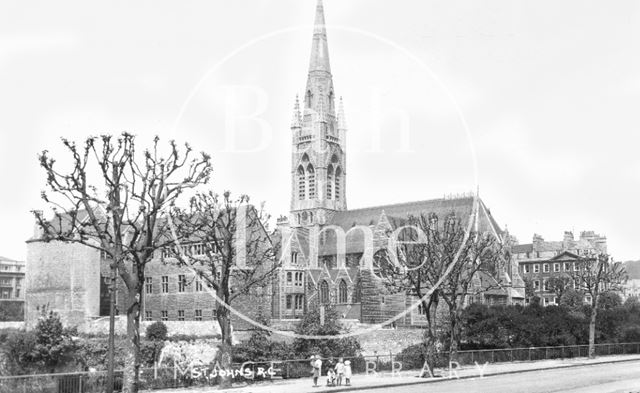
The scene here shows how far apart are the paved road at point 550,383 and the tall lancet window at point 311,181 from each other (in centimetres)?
6910

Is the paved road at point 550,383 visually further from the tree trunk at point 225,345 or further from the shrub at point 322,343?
the shrub at point 322,343

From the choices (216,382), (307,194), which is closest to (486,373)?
(216,382)

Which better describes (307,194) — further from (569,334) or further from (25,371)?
(25,371)

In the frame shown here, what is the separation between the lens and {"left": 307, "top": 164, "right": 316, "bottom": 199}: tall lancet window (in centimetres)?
10528

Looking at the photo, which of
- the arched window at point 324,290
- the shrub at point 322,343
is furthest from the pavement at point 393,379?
the arched window at point 324,290

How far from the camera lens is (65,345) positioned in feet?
123

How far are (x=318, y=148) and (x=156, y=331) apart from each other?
58.1m

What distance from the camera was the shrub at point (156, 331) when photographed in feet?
168

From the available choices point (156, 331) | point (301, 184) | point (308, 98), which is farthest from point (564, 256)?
point (156, 331)

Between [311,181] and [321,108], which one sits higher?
[321,108]

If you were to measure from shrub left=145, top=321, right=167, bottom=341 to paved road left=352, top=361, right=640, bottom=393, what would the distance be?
25.5 metres

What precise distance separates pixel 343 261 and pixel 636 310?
30877 mm

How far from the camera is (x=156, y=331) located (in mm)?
51750

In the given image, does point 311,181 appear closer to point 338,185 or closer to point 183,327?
point 338,185
